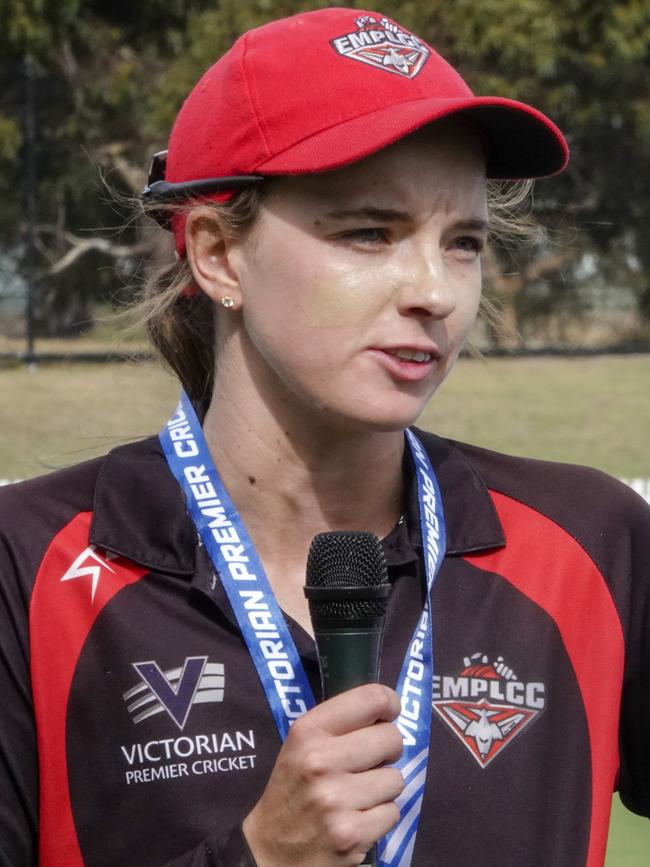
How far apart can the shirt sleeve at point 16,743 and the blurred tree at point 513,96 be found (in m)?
15.7

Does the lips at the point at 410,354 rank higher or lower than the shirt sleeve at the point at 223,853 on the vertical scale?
higher

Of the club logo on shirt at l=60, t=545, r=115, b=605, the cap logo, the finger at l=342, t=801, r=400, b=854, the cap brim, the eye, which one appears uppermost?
the cap logo

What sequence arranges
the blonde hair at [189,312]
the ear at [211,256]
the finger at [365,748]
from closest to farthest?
the finger at [365,748]
the ear at [211,256]
the blonde hair at [189,312]

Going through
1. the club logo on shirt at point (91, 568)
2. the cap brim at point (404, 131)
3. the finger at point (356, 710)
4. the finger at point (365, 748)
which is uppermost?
the cap brim at point (404, 131)

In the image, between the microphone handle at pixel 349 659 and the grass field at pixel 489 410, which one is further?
the grass field at pixel 489 410

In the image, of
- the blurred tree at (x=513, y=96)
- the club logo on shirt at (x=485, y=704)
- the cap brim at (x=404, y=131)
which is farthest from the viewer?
the blurred tree at (x=513, y=96)

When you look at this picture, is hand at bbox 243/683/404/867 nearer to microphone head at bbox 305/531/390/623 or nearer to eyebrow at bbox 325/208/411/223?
microphone head at bbox 305/531/390/623

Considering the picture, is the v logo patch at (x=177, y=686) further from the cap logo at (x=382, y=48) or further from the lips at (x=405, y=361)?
the cap logo at (x=382, y=48)

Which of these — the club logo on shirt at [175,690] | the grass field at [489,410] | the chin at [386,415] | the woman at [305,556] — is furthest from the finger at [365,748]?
the grass field at [489,410]

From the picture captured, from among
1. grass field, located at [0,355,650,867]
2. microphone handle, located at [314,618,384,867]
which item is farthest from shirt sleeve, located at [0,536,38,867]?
grass field, located at [0,355,650,867]

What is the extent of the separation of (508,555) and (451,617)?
155mm

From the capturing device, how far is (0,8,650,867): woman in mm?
2105

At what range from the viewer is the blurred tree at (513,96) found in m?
18.1

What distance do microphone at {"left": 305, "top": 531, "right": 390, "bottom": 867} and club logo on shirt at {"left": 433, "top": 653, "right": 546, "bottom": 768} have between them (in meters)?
0.34
